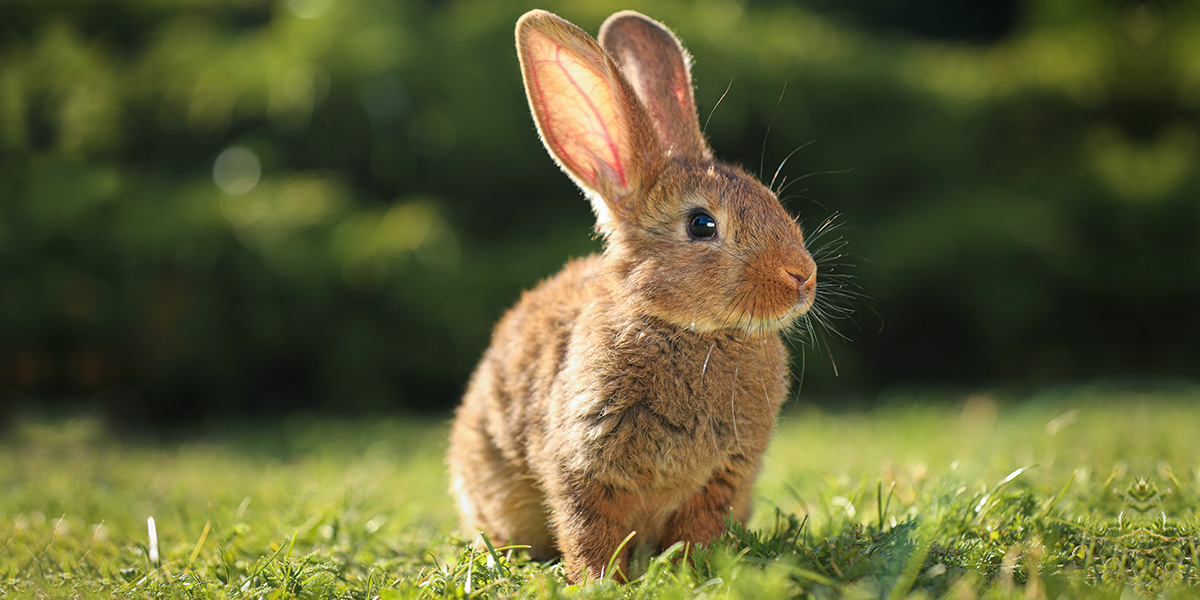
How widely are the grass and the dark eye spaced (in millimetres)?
787

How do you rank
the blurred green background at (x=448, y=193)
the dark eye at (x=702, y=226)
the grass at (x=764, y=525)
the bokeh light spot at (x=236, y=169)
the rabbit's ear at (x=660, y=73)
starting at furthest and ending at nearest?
1. the bokeh light spot at (x=236, y=169)
2. the blurred green background at (x=448, y=193)
3. the rabbit's ear at (x=660, y=73)
4. the dark eye at (x=702, y=226)
5. the grass at (x=764, y=525)

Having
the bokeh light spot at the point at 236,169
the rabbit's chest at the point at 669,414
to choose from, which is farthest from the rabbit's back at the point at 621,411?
the bokeh light spot at the point at 236,169

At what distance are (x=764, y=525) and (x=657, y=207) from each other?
1284mm

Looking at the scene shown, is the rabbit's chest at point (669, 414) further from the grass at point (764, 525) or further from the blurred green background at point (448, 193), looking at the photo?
the blurred green background at point (448, 193)

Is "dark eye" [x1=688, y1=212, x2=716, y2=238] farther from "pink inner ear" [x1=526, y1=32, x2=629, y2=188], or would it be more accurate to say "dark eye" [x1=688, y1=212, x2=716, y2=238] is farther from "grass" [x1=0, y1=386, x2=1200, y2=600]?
"grass" [x1=0, y1=386, x2=1200, y2=600]

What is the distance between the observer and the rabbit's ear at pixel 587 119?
8.36 feet

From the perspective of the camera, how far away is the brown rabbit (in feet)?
7.85

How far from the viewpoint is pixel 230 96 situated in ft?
22.7

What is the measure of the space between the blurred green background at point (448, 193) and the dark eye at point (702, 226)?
349 cm

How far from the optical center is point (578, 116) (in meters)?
2.64

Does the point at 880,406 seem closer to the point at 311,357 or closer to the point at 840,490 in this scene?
the point at 840,490

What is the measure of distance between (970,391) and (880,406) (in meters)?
1.40

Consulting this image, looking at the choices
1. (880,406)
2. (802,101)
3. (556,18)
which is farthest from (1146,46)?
(556,18)

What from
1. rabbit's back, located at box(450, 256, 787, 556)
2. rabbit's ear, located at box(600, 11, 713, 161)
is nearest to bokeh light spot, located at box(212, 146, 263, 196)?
rabbit's ear, located at box(600, 11, 713, 161)
